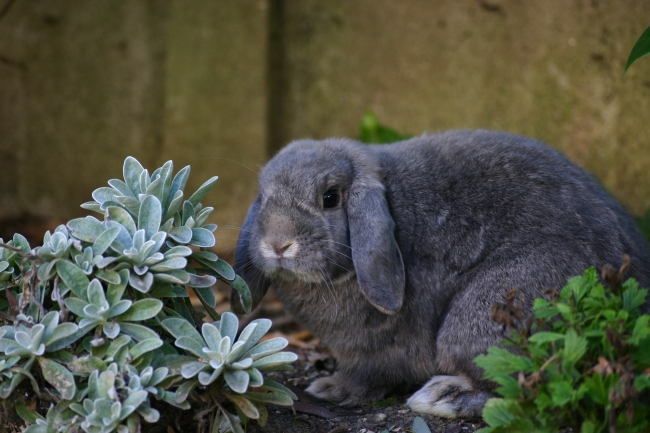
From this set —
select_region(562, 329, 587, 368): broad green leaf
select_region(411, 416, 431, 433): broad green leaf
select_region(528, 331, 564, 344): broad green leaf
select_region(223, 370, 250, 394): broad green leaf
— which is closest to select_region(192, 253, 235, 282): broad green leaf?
select_region(223, 370, 250, 394): broad green leaf

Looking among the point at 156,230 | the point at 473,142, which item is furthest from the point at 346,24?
the point at 156,230

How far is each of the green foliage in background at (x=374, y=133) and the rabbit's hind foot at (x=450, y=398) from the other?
260cm

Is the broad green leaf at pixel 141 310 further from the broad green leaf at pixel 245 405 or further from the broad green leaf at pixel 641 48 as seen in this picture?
the broad green leaf at pixel 641 48

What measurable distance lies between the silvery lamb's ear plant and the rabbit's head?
516 mm

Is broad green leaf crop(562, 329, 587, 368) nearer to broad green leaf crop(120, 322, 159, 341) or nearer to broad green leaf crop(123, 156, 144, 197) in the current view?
broad green leaf crop(120, 322, 159, 341)

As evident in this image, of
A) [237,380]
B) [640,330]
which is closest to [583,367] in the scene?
[640,330]

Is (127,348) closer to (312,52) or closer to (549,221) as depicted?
(549,221)

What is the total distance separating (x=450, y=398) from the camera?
148 inches

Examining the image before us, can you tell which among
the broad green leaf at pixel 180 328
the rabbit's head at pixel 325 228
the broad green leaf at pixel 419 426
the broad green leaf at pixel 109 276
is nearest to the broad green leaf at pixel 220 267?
the rabbit's head at pixel 325 228

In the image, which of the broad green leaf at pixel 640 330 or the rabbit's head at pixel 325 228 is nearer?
the broad green leaf at pixel 640 330

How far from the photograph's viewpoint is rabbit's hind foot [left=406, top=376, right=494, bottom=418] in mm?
3713

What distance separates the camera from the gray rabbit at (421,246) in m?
3.73

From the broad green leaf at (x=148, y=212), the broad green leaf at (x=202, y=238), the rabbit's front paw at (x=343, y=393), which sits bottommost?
the rabbit's front paw at (x=343, y=393)

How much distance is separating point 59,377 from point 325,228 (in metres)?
1.51
